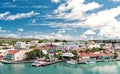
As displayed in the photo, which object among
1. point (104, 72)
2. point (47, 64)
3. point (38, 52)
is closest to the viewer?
point (104, 72)

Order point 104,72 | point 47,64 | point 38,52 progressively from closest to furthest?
point 104,72 → point 47,64 → point 38,52

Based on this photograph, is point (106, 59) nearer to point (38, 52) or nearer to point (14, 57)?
point (38, 52)

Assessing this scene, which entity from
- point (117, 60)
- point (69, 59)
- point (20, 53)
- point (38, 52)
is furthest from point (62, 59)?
point (117, 60)

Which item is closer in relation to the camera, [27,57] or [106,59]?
[27,57]

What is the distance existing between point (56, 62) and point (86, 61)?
2.63 meters

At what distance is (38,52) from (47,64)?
293 centimetres

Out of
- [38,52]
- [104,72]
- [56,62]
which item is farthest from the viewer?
[38,52]

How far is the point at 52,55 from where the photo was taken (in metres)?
22.2

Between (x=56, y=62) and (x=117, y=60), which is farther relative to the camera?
(x=117, y=60)

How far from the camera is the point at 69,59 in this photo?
21.7 m

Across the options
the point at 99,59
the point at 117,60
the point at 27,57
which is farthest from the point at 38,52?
the point at 117,60

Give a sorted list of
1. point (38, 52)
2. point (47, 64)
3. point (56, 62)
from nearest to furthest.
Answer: point (47, 64)
point (56, 62)
point (38, 52)

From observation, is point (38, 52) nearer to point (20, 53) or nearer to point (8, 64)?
point (20, 53)

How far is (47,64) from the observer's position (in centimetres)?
1906
